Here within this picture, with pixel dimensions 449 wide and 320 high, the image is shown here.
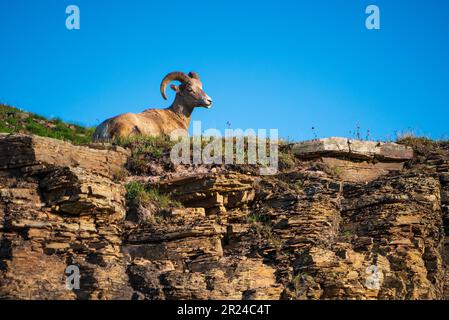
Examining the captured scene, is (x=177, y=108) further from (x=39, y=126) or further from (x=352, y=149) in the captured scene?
(x=352, y=149)

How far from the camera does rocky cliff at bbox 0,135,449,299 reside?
54.4ft

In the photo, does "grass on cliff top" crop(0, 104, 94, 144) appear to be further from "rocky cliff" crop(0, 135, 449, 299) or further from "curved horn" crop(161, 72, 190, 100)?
"rocky cliff" crop(0, 135, 449, 299)

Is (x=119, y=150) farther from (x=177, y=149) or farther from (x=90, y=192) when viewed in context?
→ (x=90, y=192)

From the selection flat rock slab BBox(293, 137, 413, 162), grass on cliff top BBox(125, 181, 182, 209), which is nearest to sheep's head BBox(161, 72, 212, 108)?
flat rock slab BBox(293, 137, 413, 162)

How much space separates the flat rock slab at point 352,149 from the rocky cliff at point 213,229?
678 mm

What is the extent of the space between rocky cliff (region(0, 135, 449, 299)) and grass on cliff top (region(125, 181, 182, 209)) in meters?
0.05

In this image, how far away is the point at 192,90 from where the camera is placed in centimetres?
2880

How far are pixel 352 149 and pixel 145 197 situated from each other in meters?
4.89

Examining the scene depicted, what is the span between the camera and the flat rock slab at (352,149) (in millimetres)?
21359

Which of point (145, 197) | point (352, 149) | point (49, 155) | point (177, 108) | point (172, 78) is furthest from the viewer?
point (177, 108)

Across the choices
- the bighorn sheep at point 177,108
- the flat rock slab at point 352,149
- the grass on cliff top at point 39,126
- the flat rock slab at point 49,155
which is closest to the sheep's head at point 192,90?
the bighorn sheep at point 177,108

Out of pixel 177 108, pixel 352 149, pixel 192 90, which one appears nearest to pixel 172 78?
pixel 192 90

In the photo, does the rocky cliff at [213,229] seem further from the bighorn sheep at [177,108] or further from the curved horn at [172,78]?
the curved horn at [172,78]
